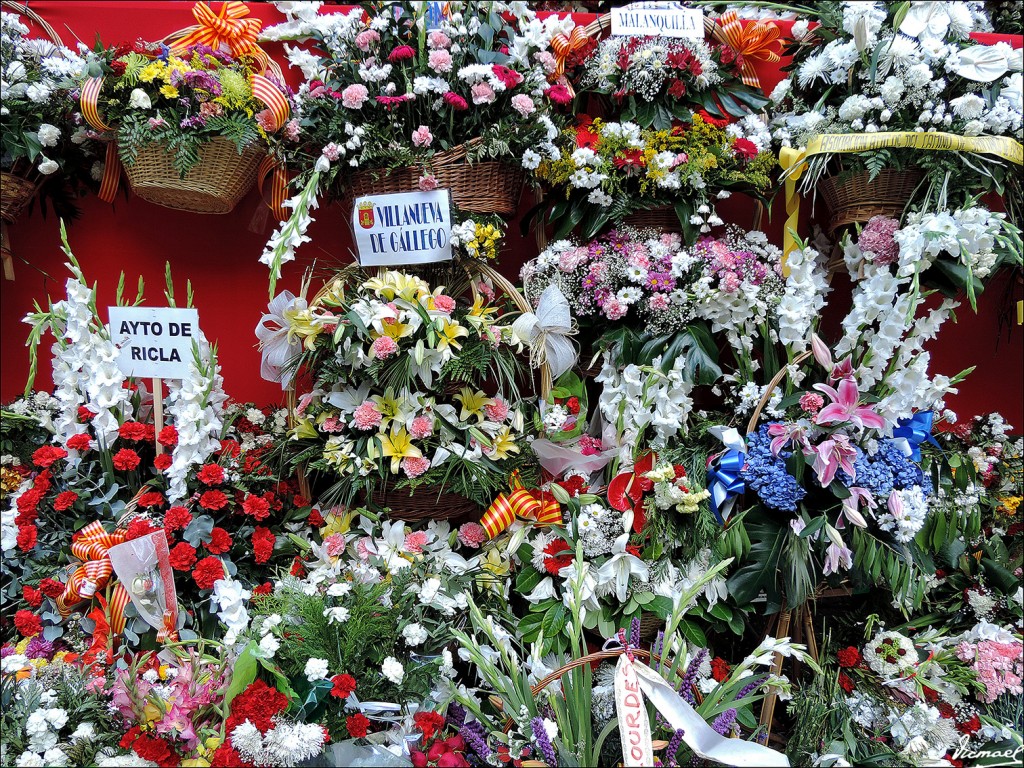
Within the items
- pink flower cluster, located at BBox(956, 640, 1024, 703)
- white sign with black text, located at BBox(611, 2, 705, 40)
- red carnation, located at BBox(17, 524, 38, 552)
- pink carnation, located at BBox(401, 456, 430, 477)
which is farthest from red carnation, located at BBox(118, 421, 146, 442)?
pink flower cluster, located at BBox(956, 640, 1024, 703)

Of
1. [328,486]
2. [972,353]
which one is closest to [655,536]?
[328,486]

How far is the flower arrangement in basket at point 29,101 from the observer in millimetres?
1653

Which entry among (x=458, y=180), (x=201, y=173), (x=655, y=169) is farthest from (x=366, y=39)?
(x=655, y=169)

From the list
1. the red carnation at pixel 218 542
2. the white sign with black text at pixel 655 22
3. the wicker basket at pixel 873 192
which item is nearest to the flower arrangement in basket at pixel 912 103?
the wicker basket at pixel 873 192

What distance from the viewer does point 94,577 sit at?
149 cm

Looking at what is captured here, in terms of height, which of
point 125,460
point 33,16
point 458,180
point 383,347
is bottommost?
point 125,460

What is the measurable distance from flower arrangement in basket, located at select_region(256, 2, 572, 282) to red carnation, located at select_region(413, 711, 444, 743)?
99cm

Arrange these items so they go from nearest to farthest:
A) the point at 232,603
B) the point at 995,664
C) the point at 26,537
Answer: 1. the point at 232,603
2. the point at 26,537
3. the point at 995,664

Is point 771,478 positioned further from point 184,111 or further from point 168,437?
point 184,111

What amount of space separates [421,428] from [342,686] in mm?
555

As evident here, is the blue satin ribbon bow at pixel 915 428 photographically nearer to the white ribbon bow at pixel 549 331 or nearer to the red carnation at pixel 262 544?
the white ribbon bow at pixel 549 331

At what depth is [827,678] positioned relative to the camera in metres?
1.64

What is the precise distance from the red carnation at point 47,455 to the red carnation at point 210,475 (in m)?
0.33

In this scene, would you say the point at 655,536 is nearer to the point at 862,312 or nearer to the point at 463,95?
the point at 862,312
